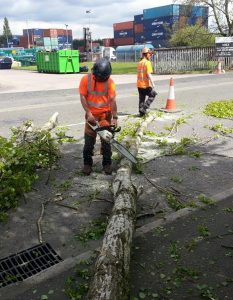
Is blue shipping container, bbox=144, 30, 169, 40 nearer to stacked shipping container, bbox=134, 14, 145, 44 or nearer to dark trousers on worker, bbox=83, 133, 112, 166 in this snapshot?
stacked shipping container, bbox=134, 14, 145, 44

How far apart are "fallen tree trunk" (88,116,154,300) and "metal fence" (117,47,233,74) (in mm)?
25022

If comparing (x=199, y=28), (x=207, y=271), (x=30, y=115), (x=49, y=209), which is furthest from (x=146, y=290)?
(x=199, y=28)

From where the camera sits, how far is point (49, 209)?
463 centimetres

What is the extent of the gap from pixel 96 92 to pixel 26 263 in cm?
282

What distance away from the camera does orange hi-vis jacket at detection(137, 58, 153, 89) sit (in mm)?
9609

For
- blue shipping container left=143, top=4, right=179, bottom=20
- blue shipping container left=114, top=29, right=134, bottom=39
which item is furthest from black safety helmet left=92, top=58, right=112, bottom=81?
blue shipping container left=114, top=29, right=134, bottom=39

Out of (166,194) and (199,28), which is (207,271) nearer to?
(166,194)

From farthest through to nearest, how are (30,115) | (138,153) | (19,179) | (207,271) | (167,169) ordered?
(30,115) → (138,153) → (167,169) → (19,179) → (207,271)

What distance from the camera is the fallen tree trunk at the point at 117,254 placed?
2.72 m

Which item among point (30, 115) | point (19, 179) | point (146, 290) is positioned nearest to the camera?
point (146, 290)

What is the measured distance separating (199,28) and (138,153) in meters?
35.7

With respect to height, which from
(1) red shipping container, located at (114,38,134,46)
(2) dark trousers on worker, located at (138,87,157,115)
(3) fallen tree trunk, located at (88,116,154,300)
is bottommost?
(3) fallen tree trunk, located at (88,116,154,300)

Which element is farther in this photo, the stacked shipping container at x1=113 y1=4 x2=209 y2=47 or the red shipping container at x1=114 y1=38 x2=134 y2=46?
the red shipping container at x1=114 y1=38 x2=134 y2=46

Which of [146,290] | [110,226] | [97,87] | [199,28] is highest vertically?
[199,28]
